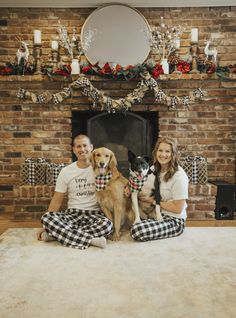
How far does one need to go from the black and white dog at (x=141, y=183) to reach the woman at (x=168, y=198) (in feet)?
0.17

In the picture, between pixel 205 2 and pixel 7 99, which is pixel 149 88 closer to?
pixel 205 2

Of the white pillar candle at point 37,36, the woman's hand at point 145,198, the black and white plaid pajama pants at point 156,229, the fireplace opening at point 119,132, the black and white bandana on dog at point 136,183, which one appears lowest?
the black and white plaid pajama pants at point 156,229

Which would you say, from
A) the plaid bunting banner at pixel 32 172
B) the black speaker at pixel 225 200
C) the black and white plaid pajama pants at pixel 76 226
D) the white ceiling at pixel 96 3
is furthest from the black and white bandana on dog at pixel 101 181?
the white ceiling at pixel 96 3

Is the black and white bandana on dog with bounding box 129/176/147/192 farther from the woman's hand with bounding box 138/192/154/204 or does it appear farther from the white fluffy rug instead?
the white fluffy rug

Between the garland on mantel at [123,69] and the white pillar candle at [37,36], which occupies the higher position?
the white pillar candle at [37,36]

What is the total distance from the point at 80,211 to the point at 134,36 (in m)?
2.29

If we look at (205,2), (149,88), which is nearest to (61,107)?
(149,88)

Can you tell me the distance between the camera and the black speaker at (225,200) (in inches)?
150

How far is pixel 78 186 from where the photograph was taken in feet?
9.53

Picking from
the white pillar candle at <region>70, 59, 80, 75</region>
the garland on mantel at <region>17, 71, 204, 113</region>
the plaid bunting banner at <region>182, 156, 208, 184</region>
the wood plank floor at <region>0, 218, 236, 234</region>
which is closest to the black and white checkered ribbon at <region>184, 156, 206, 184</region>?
the plaid bunting banner at <region>182, 156, 208, 184</region>

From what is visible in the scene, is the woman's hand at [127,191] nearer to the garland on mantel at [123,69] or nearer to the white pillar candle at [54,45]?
the garland on mantel at [123,69]

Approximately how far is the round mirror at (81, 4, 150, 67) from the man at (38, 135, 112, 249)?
162cm

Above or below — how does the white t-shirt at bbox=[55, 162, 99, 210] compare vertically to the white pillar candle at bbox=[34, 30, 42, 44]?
below

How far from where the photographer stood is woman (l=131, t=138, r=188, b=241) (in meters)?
2.78
